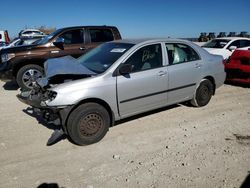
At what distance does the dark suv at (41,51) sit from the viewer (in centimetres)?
754

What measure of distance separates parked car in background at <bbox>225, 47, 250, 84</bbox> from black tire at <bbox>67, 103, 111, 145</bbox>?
512 centimetres

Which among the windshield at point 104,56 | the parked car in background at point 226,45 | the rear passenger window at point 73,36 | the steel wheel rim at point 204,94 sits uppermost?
the rear passenger window at point 73,36

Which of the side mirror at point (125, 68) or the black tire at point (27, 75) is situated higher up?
the side mirror at point (125, 68)

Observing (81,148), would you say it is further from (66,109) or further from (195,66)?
(195,66)

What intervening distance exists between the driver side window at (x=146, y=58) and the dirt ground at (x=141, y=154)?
3.72 ft

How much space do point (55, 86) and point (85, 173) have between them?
144 centimetres

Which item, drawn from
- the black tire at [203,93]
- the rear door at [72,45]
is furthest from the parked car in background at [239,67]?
the rear door at [72,45]

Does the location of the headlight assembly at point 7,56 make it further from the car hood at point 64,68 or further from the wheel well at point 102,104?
the wheel well at point 102,104

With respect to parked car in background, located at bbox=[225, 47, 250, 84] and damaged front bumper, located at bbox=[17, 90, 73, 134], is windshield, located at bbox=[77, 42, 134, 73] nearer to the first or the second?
damaged front bumper, located at bbox=[17, 90, 73, 134]

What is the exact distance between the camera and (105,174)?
3412mm

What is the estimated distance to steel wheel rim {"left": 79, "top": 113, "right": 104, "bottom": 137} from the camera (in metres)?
4.13

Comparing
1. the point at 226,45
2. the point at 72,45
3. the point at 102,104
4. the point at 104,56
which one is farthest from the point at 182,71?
Result: the point at 226,45

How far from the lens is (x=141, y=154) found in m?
3.91

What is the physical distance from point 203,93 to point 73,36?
15.1 ft
